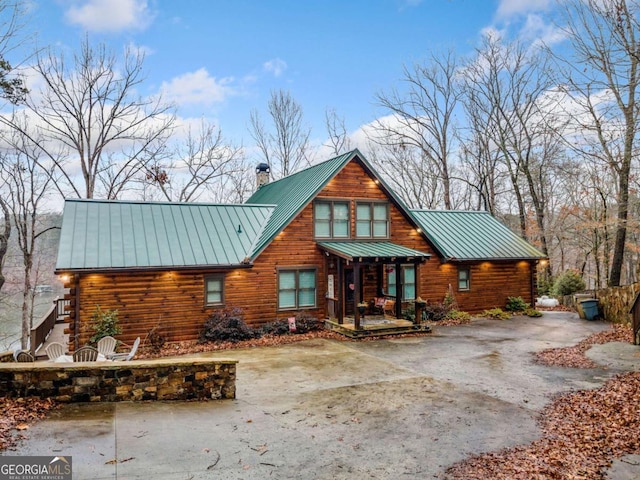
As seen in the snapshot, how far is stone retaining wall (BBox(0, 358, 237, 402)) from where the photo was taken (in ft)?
24.0

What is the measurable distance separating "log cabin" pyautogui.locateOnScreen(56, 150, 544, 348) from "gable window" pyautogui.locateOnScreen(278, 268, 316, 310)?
4cm

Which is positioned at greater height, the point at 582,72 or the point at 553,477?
the point at 582,72

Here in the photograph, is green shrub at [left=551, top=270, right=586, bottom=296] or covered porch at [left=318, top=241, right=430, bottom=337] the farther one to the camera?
green shrub at [left=551, top=270, right=586, bottom=296]

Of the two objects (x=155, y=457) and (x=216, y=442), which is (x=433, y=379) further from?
(x=155, y=457)

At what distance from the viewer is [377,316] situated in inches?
728

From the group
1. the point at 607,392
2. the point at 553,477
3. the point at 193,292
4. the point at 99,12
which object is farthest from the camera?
the point at 99,12

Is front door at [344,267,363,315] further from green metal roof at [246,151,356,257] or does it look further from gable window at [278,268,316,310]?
green metal roof at [246,151,356,257]

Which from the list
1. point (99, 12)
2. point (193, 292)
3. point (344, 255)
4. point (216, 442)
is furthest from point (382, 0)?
point (99, 12)

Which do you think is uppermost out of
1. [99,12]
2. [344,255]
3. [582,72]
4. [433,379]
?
[99,12]

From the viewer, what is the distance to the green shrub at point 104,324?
1373 centimetres

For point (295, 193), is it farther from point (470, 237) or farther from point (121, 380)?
point (121, 380)

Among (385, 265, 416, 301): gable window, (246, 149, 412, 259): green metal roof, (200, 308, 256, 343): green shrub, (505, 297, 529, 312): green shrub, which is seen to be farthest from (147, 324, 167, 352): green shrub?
(505, 297, 529, 312): green shrub

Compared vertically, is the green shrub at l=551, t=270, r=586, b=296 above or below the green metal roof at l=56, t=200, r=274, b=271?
below

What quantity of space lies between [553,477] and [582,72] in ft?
32.7
